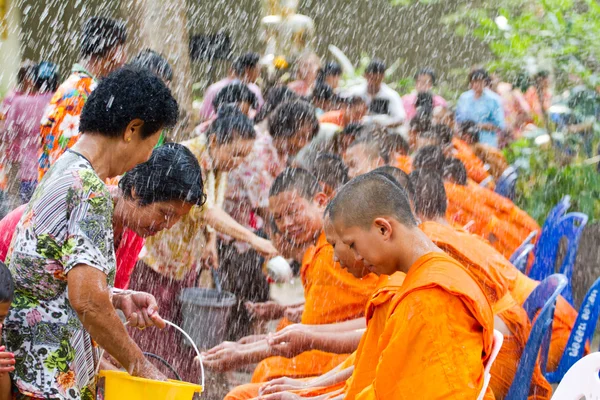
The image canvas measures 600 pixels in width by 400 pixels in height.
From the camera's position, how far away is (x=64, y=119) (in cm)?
510

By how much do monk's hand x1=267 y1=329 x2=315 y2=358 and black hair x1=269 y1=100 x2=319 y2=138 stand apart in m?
3.31

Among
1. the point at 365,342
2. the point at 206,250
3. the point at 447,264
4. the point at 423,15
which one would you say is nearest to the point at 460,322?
the point at 447,264

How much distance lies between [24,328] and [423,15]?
46.8ft

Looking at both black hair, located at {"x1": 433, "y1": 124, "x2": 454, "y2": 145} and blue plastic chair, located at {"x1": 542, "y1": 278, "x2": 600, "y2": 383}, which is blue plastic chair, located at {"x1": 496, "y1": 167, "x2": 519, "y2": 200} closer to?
→ black hair, located at {"x1": 433, "y1": 124, "x2": 454, "y2": 145}

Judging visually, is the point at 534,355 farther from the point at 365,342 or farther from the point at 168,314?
the point at 168,314

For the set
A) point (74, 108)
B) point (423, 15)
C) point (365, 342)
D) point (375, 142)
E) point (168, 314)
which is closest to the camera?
point (365, 342)

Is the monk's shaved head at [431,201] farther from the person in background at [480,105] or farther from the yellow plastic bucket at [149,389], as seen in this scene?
the person in background at [480,105]

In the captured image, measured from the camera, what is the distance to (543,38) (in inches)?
404

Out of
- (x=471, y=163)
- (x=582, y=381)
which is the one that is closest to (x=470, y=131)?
(x=471, y=163)

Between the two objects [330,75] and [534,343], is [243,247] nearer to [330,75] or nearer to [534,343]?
[534,343]

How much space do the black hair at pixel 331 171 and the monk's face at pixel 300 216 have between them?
116cm

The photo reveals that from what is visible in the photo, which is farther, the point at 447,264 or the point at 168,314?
the point at 168,314

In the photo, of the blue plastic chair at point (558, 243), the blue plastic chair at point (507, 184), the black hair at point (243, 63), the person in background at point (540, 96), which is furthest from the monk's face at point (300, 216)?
the person in background at point (540, 96)

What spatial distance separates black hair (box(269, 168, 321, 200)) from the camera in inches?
187
